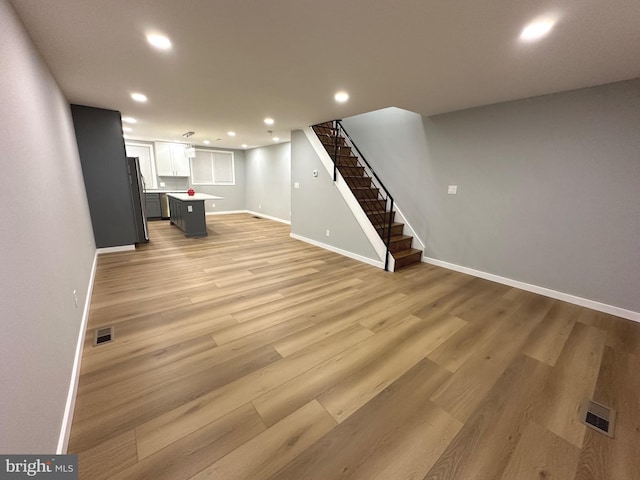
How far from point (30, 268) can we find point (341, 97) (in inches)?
134

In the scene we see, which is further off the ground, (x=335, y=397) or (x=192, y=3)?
(x=192, y=3)

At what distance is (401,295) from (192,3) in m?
3.28

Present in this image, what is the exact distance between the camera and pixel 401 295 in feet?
10.5

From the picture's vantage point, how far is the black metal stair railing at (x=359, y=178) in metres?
4.77

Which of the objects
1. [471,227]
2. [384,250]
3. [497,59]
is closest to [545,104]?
[497,59]

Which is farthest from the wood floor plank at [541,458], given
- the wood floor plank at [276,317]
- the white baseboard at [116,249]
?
the white baseboard at [116,249]

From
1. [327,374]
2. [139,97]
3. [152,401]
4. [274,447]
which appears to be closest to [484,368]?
[327,374]

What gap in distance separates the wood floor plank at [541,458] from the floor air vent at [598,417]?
282 mm

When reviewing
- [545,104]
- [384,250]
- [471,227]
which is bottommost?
[384,250]

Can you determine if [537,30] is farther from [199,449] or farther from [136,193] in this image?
[136,193]

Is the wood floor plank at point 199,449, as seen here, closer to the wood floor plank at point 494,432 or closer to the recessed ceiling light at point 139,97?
the wood floor plank at point 494,432

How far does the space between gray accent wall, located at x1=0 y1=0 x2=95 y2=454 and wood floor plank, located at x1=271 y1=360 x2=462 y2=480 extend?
1093 millimetres

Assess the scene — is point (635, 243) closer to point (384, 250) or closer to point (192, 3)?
point (384, 250)

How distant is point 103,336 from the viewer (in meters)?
2.25
